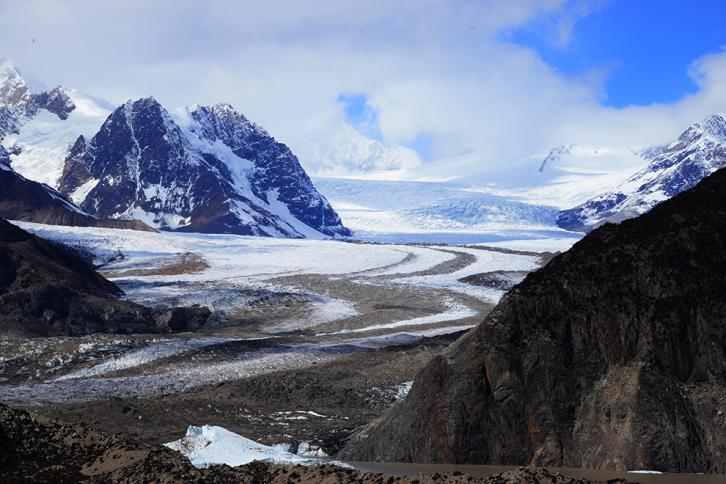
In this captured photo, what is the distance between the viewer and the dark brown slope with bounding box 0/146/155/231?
167250 mm

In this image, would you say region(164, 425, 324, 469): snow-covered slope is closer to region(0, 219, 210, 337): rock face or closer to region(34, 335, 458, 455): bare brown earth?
region(34, 335, 458, 455): bare brown earth

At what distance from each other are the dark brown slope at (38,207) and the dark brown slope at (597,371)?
15198 cm

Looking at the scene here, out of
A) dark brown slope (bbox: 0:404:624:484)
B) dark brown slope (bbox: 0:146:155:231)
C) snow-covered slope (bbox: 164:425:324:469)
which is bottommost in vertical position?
snow-covered slope (bbox: 164:425:324:469)

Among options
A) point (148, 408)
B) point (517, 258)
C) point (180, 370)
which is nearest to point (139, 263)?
point (517, 258)

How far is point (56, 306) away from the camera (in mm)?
71562

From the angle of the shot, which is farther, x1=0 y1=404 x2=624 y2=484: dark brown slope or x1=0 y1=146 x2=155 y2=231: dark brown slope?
x1=0 y1=146 x2=155 y2=231: dark brown slope

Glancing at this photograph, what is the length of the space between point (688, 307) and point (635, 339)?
4.83 ft

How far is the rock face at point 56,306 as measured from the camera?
226ft

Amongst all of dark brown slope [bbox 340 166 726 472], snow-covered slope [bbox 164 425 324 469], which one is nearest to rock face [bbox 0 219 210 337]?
snow-covered slope [bbox 164 425 324 469]

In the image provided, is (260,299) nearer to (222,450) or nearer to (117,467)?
(222,450)

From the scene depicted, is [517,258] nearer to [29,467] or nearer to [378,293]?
[378,293]

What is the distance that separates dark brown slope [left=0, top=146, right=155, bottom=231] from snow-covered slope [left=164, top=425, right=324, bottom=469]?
148975mm

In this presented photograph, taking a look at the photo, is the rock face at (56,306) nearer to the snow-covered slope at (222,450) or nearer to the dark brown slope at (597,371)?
the snow-covered slope at (222,450)

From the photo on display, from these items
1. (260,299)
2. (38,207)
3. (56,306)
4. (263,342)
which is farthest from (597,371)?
(38,207)
